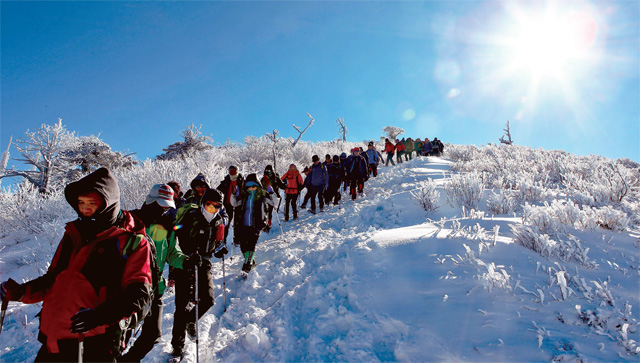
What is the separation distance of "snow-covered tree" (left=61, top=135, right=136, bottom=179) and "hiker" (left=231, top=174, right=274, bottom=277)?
50.8 ft

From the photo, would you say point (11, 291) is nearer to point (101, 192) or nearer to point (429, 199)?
point (101, 192)

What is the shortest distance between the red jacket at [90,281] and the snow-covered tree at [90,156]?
714 inches

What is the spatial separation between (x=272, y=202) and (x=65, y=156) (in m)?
18.6

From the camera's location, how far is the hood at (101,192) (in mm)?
1658

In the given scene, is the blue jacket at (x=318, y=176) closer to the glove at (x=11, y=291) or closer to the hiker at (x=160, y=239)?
the hiker at (x=160, y=239)

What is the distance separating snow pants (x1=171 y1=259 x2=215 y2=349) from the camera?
296cm

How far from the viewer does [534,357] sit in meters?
1.94

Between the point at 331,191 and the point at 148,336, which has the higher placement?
the point at 331,191

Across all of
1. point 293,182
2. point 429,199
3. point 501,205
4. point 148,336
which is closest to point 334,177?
point 293,182

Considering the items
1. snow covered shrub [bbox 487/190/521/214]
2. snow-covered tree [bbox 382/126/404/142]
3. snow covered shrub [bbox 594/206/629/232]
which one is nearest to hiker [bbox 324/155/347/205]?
snow covered shrub [bbox 487/190/521/214]

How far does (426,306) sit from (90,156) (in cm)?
2188

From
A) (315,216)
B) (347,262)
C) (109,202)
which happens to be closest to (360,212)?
(315,216)

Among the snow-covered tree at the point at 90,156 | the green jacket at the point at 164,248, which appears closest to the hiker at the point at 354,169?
the green jacket at the point at 164,248

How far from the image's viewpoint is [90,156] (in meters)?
17.2
